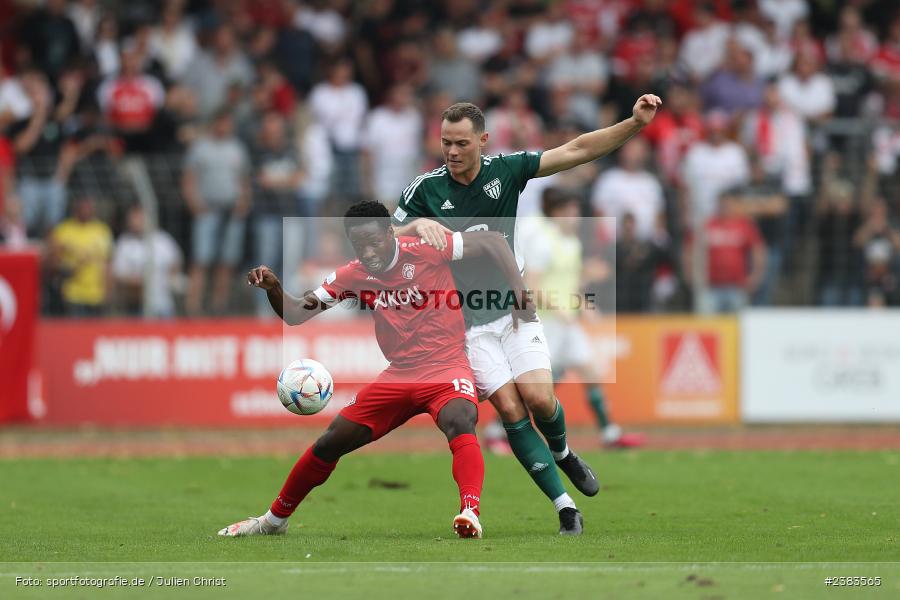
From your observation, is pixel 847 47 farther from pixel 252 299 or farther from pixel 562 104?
pixel 252 299

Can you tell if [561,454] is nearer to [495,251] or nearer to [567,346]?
[495,251]

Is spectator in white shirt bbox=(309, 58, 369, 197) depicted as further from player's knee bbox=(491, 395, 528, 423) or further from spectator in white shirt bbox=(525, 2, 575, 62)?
player's knee bbox=(491, 395, 528, 423)

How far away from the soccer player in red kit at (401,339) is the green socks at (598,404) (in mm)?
5799

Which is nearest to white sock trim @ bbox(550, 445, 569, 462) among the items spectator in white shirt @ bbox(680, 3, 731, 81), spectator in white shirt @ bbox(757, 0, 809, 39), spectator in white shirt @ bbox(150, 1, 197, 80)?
spectator in white shirt @ bbox(150, 1, 197, 80)

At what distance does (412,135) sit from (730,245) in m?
4.48

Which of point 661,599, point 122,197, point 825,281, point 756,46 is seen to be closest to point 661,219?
point 825,281

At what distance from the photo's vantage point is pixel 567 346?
14406 millimetres

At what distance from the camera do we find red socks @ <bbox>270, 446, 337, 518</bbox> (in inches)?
331

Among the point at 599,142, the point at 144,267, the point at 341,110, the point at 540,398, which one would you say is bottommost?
the point at 540,398

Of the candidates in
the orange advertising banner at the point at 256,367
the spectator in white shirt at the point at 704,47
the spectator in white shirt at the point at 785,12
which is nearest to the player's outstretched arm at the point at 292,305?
the orange advertising banner at the point at 256,367

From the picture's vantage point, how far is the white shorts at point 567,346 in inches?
566

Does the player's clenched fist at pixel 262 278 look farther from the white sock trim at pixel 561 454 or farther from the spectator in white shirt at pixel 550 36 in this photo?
the spectator in white shirt at pixel 550 36

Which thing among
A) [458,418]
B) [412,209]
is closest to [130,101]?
[412,209]

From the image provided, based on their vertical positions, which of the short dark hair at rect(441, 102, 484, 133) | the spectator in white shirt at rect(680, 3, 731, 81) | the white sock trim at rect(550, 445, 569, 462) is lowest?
the white sock trim at rect(550, 445, 569, 462)
